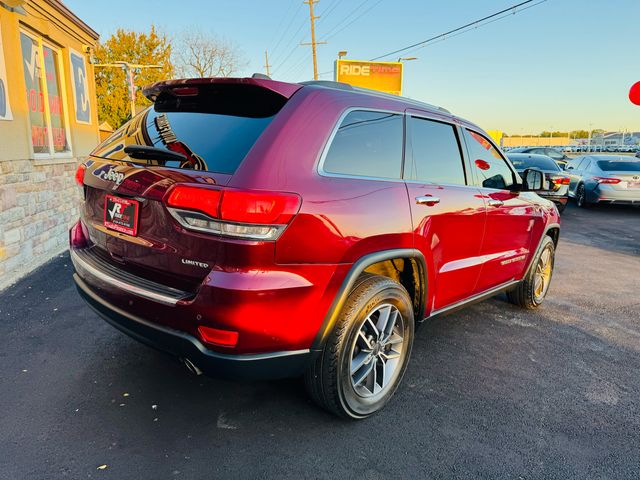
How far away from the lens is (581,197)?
13023 millimetres

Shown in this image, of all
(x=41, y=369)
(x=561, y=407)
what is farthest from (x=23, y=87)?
(x=561, y=407)

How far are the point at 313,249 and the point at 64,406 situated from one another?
185 centimetres

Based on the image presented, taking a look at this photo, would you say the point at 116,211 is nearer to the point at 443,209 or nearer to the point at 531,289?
the point at 443,209

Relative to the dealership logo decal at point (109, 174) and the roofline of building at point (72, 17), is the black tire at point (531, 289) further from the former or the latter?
the roofline of building at point (72, 17)

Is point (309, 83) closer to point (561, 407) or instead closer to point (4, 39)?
point (561, 407)

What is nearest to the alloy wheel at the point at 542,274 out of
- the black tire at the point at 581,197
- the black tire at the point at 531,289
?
the black tire at the point at 531,289

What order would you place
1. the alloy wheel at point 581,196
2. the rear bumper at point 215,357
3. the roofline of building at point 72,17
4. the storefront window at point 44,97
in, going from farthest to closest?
the alloy wheel at point 581,196
the roofline of building at point 72,17
the storefront window at point 44,97
the rear bumper at point 215,357

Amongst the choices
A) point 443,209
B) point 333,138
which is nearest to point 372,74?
point 443,209

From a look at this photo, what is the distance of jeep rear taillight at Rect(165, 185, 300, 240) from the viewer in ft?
6.57

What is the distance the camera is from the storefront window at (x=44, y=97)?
6520 millimetres

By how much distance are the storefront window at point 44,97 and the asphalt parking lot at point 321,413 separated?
12.3ft

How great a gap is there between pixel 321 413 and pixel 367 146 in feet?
5.24

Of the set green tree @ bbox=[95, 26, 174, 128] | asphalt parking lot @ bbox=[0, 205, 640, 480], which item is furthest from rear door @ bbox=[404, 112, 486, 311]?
green tree @ bbox=[95, 26, 174, 128]

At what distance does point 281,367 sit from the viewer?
2260mm
